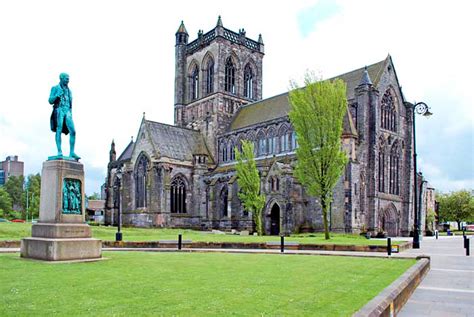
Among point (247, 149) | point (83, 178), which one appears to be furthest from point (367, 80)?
point (83, 178)

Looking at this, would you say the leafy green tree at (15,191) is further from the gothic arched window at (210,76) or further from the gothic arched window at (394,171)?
the gothic arched window at (394,171)

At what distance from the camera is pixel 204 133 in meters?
65.5

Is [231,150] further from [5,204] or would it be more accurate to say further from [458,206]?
[5,204]

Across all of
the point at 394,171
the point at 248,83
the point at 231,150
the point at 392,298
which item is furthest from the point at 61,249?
the point at 248,83

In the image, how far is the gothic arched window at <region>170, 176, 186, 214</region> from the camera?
190 feet

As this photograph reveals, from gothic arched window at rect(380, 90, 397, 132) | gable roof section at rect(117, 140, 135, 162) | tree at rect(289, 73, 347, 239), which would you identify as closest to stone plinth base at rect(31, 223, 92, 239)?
tree at rect(289, 73, 347, 239)

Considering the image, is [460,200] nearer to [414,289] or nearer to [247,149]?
[247,149]

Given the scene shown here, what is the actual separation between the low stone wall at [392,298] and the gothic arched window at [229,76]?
56.1 metres

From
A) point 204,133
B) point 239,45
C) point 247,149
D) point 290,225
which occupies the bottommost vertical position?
point 290,225

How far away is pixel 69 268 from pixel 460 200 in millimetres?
96460

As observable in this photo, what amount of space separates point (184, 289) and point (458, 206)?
3845 inches

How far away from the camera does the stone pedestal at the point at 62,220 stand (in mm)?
15250

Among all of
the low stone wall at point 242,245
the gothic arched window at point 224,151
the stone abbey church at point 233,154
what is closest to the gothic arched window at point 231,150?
the stone abbey church at point 233,154

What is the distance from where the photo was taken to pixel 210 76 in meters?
68.1
